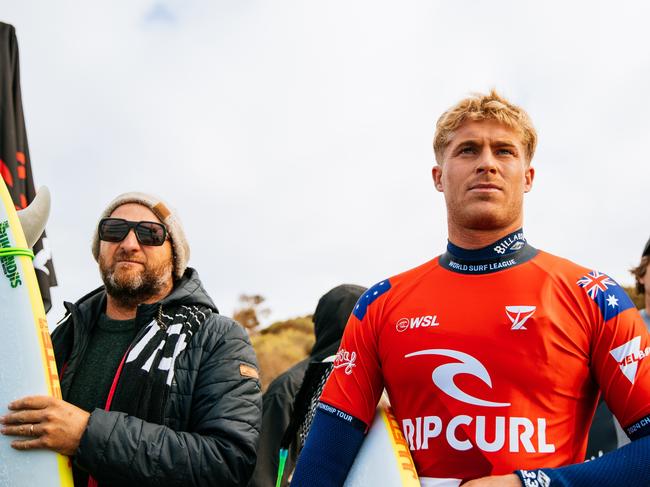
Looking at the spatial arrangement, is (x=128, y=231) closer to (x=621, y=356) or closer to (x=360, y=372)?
(x=360, y=372)

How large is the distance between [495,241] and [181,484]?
4.82ft

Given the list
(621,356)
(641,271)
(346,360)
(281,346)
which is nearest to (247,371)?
(346,360)

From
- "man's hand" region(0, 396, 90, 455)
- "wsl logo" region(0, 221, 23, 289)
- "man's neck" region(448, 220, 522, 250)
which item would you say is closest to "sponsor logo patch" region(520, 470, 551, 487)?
"man's neck" region(448, 220, 522, 250)

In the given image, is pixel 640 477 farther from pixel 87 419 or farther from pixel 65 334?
pixel 65 334

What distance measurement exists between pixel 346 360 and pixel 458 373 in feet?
1.38

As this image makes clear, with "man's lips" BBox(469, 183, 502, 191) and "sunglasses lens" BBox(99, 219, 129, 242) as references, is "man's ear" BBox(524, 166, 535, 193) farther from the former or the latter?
"sunglasses lens" BBox(99, 219, 129, 242)

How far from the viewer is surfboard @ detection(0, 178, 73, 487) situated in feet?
8.05

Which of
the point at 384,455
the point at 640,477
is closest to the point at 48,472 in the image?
the point at 384,455

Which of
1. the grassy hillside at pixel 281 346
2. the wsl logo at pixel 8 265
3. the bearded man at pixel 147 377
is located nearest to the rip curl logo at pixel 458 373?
the bearded man at pixel 147 377

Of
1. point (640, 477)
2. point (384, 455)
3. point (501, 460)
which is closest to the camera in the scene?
point (640, 477)

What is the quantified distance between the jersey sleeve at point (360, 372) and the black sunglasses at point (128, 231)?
1.19 metres

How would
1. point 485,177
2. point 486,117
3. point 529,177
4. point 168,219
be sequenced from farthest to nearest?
point 168,219, point 529,177, point 486,117, point 485,177

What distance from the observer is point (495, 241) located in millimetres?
2244

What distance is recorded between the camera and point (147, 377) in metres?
2.64
